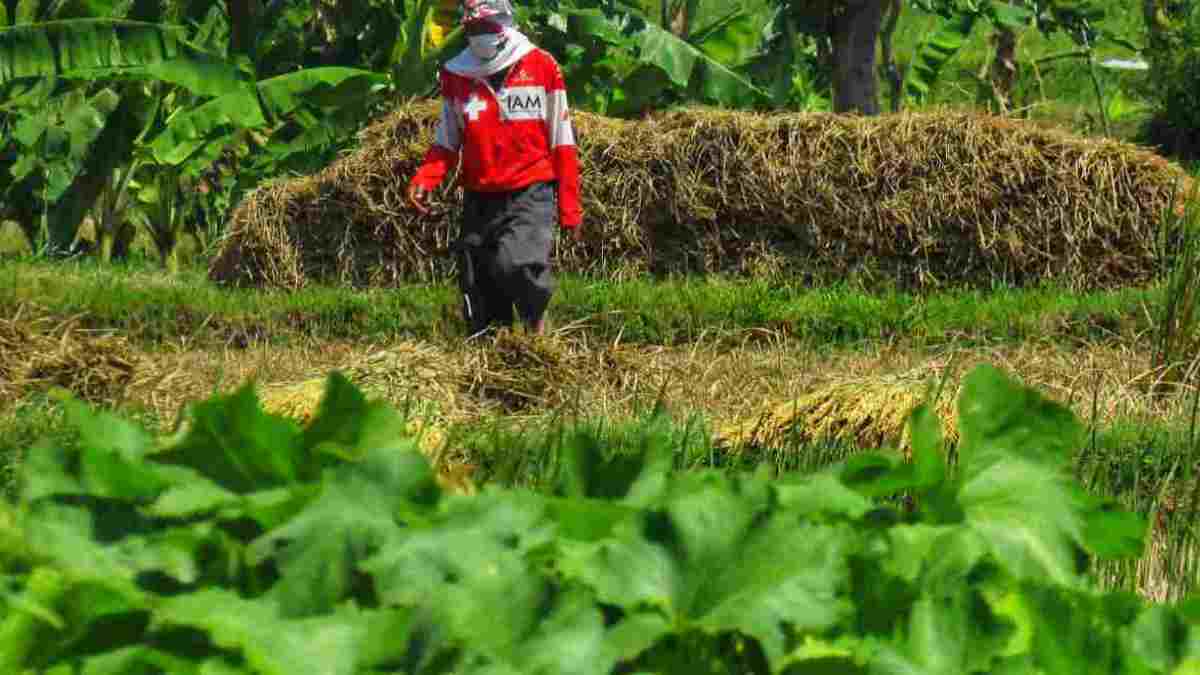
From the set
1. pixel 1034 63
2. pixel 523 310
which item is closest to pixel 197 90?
pixel 523 310

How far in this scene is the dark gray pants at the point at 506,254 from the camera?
24.3 ft

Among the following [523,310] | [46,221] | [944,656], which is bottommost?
[46,221]

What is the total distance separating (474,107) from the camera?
7215 mm

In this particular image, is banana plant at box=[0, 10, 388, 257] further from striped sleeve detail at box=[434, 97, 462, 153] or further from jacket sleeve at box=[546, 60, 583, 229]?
jacket sleeve at box=[546, 60, 583, 229]

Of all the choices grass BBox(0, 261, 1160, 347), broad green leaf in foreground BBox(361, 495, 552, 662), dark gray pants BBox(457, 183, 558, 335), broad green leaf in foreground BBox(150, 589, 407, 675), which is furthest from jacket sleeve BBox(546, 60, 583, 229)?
broad green leaf in foreground BBox(150, 589, 407, 675)

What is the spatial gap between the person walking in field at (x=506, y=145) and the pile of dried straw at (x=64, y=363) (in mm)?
1351

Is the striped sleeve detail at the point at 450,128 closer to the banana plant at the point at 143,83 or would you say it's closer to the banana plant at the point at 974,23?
the banana plant at the point at 143,83

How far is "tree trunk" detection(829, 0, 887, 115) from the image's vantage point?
1370 centimetres

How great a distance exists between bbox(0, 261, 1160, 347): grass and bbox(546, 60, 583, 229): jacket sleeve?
165 cm

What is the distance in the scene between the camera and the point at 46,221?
14281 millimetres

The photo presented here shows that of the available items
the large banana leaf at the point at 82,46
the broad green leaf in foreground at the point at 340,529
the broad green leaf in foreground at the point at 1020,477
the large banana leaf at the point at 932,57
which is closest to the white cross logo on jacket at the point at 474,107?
the large banana leaf at the point at 82,46

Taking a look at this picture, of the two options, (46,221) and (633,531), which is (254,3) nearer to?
(46,221)

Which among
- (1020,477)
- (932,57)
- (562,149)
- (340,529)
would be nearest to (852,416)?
(562,149)

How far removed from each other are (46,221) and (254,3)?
2373 millimetres
